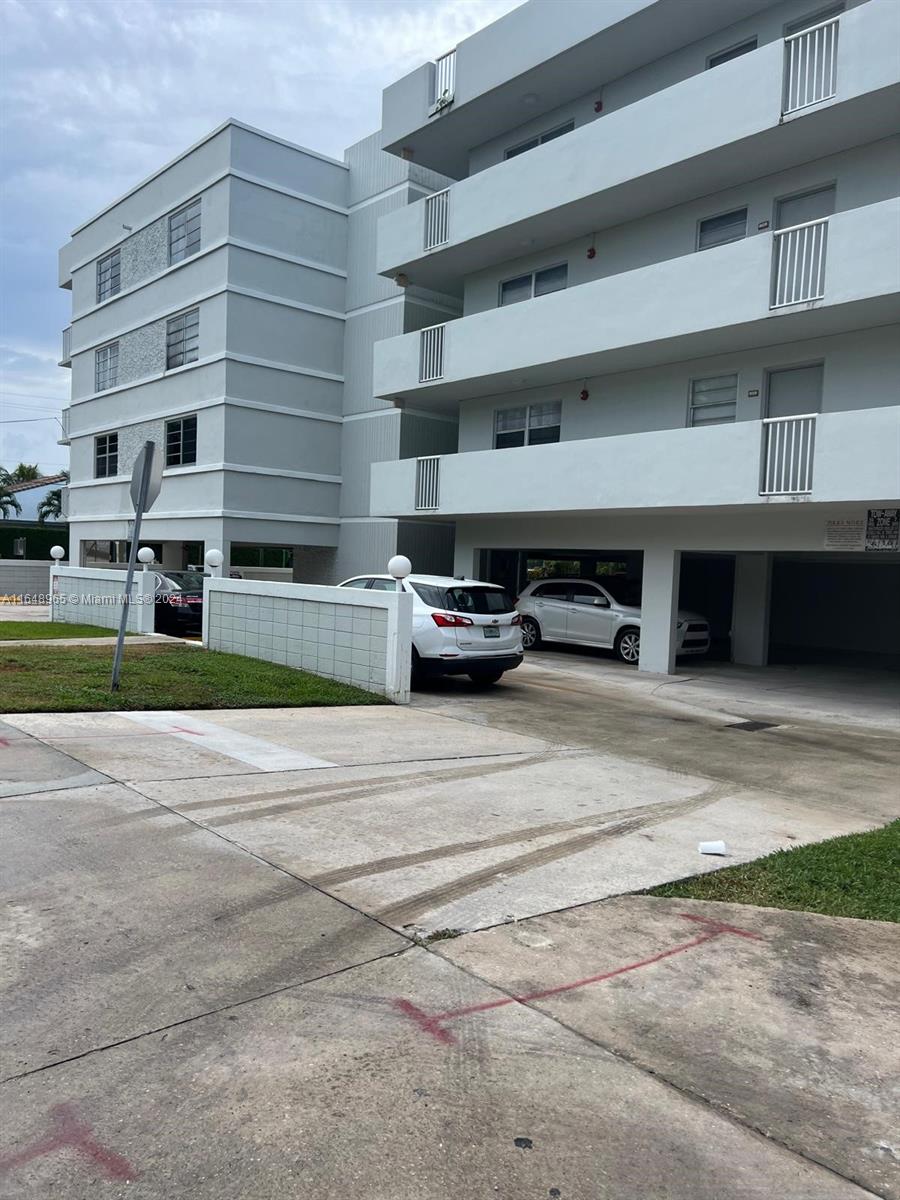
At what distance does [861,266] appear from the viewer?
12.8m

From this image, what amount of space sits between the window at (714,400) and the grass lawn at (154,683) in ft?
27.7

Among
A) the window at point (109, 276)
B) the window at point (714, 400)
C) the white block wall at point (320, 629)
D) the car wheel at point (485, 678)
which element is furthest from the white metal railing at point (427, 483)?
the window at point (109, 276)

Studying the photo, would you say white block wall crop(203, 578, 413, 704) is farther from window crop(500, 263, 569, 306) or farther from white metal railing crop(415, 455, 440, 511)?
window crop(500, 263, 569, 306)

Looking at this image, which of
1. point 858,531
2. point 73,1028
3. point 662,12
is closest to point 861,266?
point 858,531

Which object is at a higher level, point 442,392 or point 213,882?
point 442,392

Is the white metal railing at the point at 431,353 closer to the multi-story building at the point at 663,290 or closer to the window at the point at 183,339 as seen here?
the multi-story building at the point at 663,290

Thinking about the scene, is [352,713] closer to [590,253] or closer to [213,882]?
[213,882]

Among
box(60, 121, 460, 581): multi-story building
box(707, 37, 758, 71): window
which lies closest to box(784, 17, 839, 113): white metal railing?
box(707, 37, 758, 71): window

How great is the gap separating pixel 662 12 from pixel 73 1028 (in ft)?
58.9

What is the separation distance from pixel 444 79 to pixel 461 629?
14.0 m

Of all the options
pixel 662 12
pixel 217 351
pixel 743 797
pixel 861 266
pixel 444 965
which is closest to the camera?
pixel 444 965

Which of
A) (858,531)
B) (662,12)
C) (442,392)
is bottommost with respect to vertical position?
(858,531)

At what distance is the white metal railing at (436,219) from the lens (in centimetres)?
2022

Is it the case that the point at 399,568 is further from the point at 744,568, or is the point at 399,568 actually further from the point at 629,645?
the point at 744,568
